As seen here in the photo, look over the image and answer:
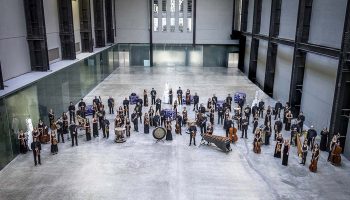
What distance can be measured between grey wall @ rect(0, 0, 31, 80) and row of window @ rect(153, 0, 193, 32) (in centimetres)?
2486

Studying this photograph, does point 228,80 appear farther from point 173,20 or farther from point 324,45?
point 324,45

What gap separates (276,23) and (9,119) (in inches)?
894

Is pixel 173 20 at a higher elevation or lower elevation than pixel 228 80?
higher

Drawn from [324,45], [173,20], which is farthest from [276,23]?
Answer: [173,20]

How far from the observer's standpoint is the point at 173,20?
4344cm

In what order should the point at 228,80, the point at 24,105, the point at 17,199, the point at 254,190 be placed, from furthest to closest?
the point at 228,80, the point at 24,105, the point at 254,190, the point at 17,199

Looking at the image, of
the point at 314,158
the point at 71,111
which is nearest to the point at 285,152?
the point at 314,158

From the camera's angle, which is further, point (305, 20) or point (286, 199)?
point (305, 20)

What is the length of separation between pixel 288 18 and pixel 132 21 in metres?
25.0

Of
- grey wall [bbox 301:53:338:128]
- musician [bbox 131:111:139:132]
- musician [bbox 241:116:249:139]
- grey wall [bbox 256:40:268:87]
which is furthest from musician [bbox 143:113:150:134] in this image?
grey wall [bbox 256:40:268:87]

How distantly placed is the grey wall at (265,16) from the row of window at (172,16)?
44.6 ft

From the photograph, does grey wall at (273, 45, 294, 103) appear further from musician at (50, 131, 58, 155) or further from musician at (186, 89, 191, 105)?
musician at (50, 131, 58, 155)

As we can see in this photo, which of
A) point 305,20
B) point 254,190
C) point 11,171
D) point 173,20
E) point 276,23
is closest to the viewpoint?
point 254,190

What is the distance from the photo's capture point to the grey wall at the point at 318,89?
18.2 metres
